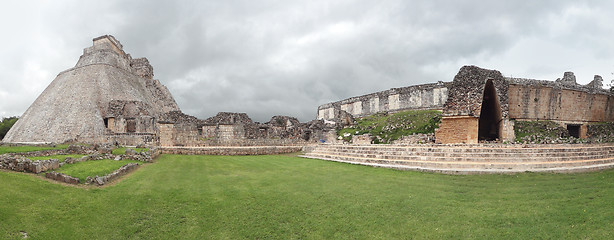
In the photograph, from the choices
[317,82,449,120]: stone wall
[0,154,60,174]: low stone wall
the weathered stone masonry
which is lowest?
→ [0,154,60,174]: low stone wall

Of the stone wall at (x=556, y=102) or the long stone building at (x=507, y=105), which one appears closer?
the long stone building at (x=507, y=105)

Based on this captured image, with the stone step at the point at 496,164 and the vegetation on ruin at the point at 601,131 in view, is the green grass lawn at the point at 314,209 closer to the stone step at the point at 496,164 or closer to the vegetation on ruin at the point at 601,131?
the stone step at the point at 496,164

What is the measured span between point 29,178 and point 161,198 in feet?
11.3

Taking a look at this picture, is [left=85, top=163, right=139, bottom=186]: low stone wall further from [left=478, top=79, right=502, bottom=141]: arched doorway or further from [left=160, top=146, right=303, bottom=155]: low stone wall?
[left=478, top=79, right=502, bottom=141]: arched doorway

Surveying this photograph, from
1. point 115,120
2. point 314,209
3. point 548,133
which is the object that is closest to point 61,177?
point 314,209

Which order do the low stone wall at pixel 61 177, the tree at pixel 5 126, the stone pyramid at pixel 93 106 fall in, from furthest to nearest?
the tree at pixel 5 126 → the stone pyramid at pixel 93 106 → the low stone wall at pixel 61 177

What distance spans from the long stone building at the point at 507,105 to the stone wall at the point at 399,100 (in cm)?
1352

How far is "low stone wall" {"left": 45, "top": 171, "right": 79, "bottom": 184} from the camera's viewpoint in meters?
7.09

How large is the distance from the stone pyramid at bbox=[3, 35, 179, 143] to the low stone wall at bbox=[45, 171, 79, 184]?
18.6m

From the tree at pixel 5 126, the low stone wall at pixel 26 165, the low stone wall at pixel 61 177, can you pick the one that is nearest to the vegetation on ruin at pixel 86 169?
the low stone wall at pixel 61 177

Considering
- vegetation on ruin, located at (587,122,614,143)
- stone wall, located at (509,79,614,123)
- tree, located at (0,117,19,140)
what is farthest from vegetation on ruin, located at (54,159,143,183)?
tree, located at (0,117,19,140)

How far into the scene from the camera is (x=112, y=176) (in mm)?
7891

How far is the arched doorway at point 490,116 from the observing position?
648 inches

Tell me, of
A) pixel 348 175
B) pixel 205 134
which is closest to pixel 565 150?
pixel 348 175
